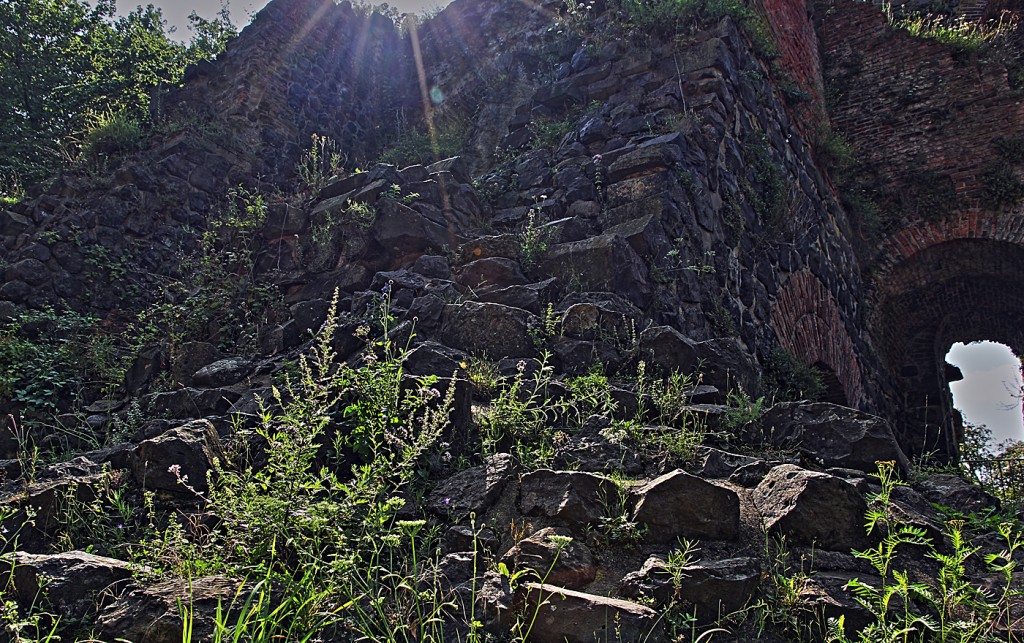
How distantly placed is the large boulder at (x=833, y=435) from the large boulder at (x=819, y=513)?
0.70 metres

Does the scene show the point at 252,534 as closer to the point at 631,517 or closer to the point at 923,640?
the point at 631,517

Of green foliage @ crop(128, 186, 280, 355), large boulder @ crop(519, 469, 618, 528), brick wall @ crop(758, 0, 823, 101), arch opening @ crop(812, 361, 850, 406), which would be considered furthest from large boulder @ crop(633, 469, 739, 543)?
brick wall @ crop(758, 0, 823, 101)

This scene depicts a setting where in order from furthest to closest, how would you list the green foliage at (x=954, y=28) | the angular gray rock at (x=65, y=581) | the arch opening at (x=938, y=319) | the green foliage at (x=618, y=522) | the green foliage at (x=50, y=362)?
1. the green foliage at (x=954, y=28)
2. the arch opening at (x=938, y=319)
3. the green foliage at (x=50, y=362)
4. the green foliage at (x=618, y=522)
5. the angular gray rock at (x=65, y=581)

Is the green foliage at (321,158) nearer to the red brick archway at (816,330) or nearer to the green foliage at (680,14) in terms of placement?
the green foliage at (680,14)

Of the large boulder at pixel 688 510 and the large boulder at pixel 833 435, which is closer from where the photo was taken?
the large boulder at pixel 688 510

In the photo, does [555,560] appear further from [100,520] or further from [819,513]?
[100,520]

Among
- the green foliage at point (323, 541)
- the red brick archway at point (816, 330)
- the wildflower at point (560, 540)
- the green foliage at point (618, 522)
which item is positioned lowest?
the red brick archway at point (816, 330)

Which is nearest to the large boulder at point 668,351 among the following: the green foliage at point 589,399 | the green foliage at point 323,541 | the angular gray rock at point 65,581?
the green foliage at point 589,399

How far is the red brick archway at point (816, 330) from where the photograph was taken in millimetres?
6688

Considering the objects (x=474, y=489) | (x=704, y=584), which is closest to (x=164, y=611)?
(x=474, y=489)

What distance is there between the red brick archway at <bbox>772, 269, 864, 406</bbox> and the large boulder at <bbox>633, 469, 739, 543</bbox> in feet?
13.5

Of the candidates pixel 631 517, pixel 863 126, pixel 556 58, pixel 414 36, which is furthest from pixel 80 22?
pixel 631 517

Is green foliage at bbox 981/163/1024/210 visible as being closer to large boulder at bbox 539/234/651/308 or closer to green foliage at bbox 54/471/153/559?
large boulder at bbox 539/234/651/308

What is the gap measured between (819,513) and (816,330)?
523 cm
